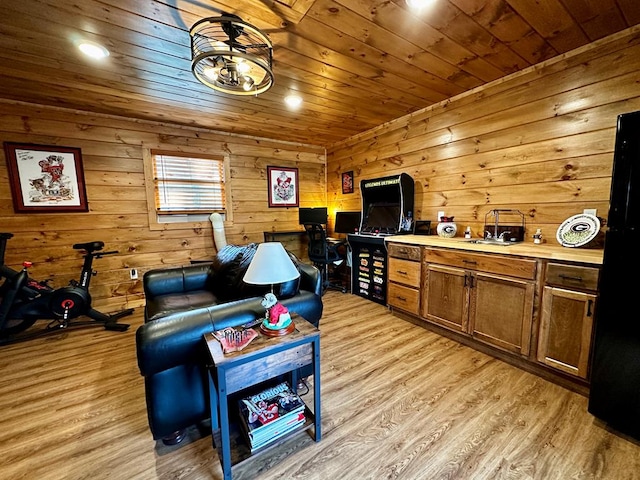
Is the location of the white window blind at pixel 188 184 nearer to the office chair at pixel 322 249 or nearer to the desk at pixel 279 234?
the desk at pixel 279 234

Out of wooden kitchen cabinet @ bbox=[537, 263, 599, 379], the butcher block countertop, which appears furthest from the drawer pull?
the butcher block countertop

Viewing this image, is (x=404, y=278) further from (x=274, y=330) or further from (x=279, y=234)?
(x=279, y=234)

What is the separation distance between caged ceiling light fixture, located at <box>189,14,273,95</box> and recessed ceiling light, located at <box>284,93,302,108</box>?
37.7 inches

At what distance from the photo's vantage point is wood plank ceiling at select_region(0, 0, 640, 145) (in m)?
1.58

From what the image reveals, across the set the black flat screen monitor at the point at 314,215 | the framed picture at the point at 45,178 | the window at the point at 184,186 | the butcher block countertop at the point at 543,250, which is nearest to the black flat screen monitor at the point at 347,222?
the black flat screen monitor at the point at 314,215

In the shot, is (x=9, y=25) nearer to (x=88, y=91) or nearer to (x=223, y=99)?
(x=88, y=91)

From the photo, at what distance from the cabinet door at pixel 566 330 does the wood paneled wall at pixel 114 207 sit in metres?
3.73

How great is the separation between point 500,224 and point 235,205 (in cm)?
348

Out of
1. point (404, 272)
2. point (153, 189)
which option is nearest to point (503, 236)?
point (404, 272)

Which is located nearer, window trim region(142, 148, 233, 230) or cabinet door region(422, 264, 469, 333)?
cabinet door region(422, 264, 469, 333)

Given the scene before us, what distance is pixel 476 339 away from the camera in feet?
7.63

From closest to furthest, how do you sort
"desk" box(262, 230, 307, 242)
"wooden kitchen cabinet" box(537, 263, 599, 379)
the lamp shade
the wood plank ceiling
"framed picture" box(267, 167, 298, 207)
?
1. the lamp shade
2. the wood plank ceiling
3. "wooden kitchen cabinet" box(537, 263, 599, 379)
4. "desk" box(262, 230, 307, 242)
5. "framed picture" box(267, 167, 298, 207)

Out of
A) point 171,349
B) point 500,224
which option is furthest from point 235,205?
point 500,224

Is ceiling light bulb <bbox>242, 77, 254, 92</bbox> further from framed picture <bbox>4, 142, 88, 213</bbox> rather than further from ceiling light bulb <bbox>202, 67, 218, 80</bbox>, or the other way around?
framed picture <bbox>4, 142, 88, 213</bbox>
